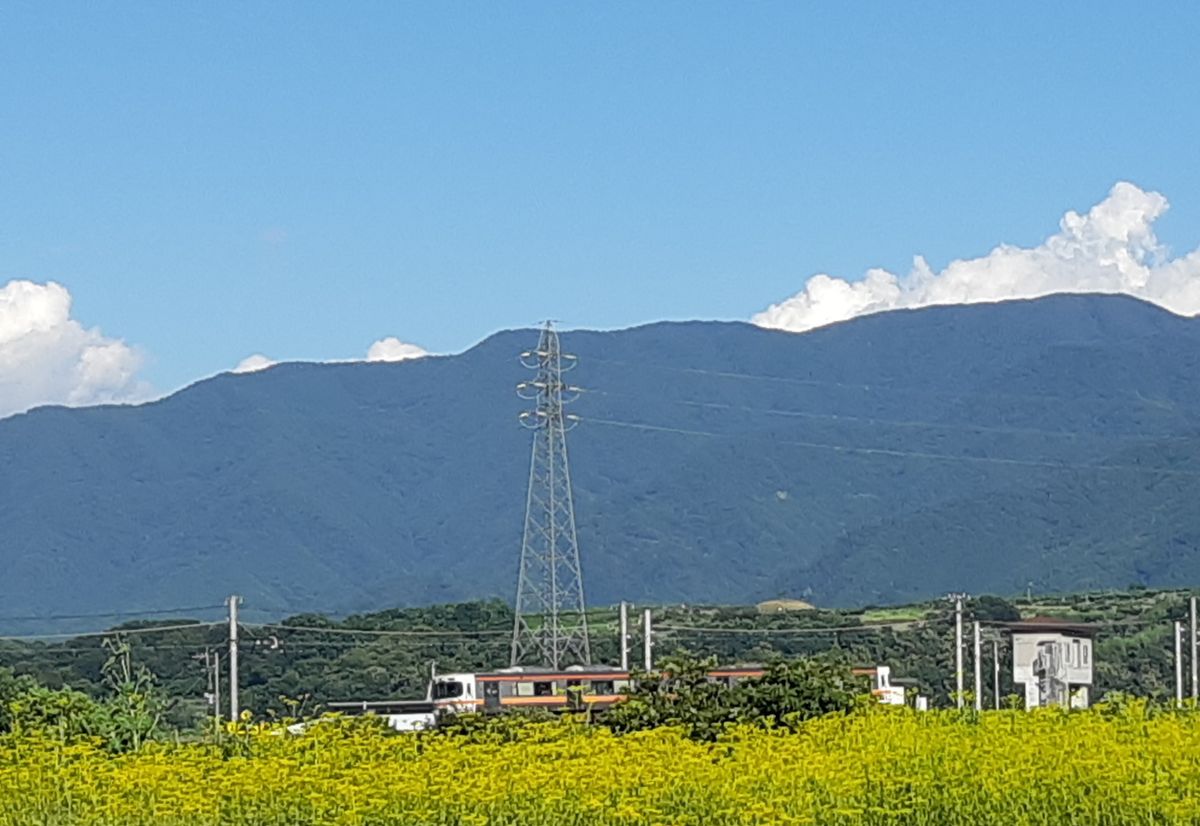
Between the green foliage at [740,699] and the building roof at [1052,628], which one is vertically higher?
the green foliage at [740,699]

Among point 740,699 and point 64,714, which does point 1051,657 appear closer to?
point 740,699

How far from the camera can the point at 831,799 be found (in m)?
12.4

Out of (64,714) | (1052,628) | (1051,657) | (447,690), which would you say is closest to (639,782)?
(64,714)

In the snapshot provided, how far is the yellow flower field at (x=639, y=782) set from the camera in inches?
474

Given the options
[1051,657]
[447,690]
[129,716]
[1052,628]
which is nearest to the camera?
[129,716]

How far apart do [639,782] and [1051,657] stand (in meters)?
45.6

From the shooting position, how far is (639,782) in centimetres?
1276

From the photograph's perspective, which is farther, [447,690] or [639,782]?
[447,690]

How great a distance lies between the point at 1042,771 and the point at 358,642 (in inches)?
2782

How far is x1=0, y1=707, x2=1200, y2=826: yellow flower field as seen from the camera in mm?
12031

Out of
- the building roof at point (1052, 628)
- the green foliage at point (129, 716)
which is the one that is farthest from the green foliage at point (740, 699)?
the building roof at point (1052, 628)

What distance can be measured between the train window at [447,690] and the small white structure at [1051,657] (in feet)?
47.7

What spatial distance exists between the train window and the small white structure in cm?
1453

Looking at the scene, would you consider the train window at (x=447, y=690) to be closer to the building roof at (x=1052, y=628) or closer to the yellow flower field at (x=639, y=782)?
the building roof at (x=1052, y=628)
